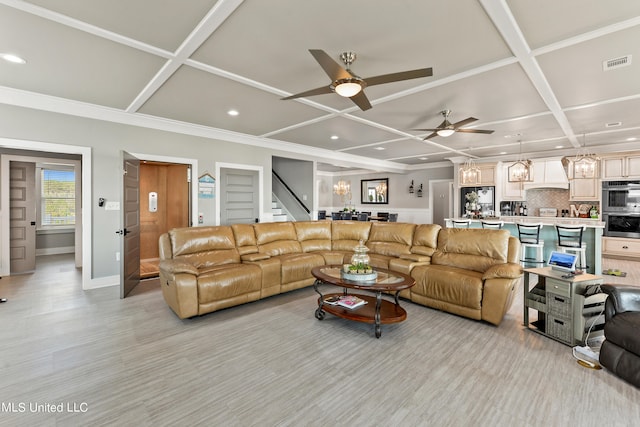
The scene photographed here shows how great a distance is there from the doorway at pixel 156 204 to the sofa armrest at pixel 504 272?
5554 mm

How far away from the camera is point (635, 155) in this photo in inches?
247

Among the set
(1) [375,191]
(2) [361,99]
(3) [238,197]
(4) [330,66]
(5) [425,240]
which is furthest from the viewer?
(1) [375,191]

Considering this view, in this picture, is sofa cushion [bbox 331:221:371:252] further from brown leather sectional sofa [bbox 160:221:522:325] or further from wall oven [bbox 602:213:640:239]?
wall oven [bbox 602:213:640:239]

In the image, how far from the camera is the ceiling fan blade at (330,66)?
85.0 inches

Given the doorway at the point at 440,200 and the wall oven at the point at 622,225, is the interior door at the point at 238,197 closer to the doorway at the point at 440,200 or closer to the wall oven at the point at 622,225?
the doorway at the point at 440,200

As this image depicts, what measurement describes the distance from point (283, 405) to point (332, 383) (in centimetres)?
40

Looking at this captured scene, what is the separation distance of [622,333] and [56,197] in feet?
33.9

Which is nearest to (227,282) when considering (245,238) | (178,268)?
(178,268)

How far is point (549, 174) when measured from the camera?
7.31m

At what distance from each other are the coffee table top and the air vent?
9.24 ft

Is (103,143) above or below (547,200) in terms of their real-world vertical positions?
above

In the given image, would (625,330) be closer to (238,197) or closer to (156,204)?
(238,197)

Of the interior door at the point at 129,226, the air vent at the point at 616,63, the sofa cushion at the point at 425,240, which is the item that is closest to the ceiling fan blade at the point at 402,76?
the air vent at the point at 616,63

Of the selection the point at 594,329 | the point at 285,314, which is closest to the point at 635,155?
the point at 594,329
